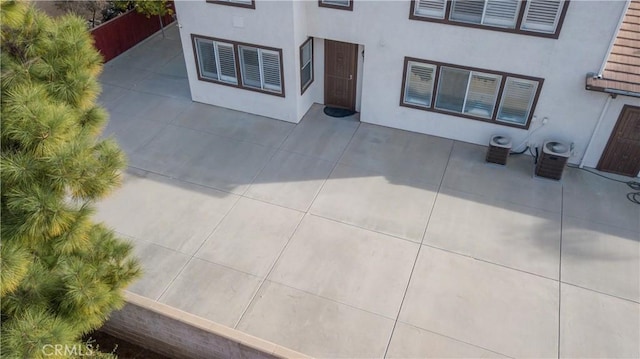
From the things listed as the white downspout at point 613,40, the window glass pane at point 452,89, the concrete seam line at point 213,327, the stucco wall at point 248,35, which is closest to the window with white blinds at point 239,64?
the stucco wall at point 248,35

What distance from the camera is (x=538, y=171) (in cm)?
1153

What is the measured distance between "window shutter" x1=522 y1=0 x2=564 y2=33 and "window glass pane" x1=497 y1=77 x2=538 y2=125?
4.05ft

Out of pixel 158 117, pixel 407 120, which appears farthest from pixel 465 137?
pixel 158 117

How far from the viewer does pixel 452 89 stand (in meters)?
12.0

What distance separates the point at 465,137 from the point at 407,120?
1.56 metres

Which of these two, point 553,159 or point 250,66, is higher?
point 250,66

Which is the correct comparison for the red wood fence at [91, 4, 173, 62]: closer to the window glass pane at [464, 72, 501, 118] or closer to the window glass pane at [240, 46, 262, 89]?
the window glass pane at [240, 46, 262, 89]

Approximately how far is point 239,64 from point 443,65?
5314 mm

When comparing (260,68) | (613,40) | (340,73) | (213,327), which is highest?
(613,40)

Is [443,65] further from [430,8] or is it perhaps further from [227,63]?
[227,63]

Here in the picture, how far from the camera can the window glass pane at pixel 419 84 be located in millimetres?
11914

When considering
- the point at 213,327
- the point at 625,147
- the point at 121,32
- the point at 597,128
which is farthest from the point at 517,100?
the point at 121,32

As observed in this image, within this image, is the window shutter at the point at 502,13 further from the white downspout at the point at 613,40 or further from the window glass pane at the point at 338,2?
the window glass pane at the point at 338,2

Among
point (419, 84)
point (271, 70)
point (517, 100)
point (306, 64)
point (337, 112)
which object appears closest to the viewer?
point (517, 100)
